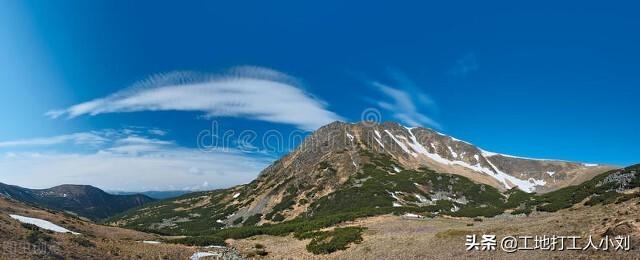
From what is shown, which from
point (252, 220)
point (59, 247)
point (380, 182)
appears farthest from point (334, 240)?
point (252, 220)

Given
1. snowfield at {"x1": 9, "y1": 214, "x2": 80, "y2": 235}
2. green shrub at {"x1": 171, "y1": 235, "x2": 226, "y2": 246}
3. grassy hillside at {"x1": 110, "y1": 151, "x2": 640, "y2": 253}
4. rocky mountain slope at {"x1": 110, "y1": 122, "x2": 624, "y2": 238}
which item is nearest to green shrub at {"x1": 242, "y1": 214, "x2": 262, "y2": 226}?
rocky mountain slope at {"x1": 110, "y1": 122, "x2": 624, "y2": 238}

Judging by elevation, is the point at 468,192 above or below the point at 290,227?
above

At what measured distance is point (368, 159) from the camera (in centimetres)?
12612

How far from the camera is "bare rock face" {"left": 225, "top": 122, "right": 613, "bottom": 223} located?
114 meters

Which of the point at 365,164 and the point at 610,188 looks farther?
the point at 365,164

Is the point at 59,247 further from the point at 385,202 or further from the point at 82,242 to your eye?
the point at 385,202

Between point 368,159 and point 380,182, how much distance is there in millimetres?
25505

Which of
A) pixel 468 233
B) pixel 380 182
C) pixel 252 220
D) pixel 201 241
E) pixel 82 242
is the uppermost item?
pixel 380 182

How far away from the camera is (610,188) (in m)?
62.8

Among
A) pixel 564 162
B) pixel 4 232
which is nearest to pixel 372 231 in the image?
pixel 4 232

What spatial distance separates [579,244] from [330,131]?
136 metres

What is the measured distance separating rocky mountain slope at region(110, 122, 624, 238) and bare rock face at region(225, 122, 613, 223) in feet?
1.27

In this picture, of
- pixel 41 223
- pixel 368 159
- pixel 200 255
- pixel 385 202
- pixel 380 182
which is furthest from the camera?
pixel 368 159

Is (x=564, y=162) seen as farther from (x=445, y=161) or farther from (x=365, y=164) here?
(x=365, y=164)
